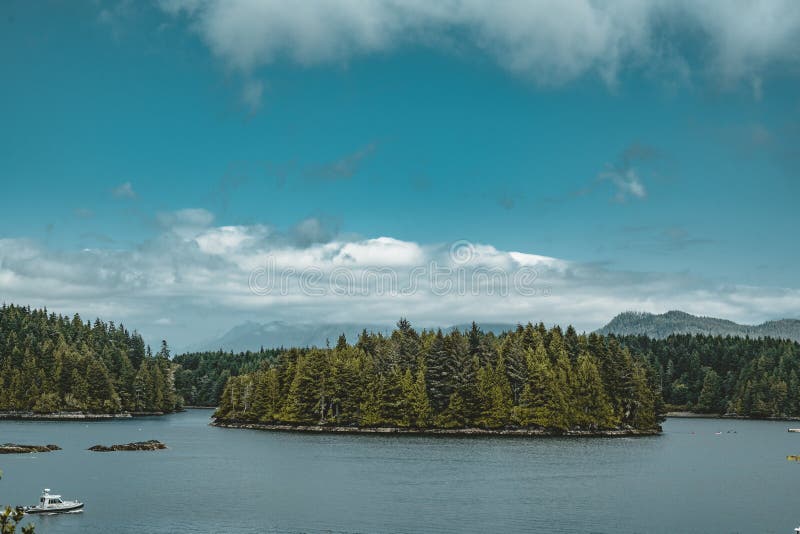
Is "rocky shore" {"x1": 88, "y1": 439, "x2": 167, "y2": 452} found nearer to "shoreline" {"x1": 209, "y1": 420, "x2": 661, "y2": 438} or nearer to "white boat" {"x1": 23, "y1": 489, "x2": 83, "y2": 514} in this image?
"shoreline" {"x1": 209, "y1": 420, "x2": 661, "y2": 438}

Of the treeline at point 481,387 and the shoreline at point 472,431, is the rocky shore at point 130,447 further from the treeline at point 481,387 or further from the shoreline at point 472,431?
the treeline at point 481,387

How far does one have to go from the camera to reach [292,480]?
105 metres

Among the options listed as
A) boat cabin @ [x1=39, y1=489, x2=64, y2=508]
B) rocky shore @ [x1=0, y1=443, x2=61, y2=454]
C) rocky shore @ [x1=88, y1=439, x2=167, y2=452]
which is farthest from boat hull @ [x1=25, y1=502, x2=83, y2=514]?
rocky shore @ [x1=88, y1=439, x2=167, y2=452]

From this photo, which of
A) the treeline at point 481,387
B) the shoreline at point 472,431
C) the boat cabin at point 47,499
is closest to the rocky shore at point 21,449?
the boat cabin at point 47,499

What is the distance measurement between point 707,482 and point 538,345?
8272cm

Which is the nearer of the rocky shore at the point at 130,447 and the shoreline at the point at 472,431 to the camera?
the rocky shore at the point at 130,447

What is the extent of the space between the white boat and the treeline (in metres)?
112

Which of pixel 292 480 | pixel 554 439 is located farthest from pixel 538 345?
pixel 292 480

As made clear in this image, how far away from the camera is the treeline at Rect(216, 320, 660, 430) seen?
178 metres

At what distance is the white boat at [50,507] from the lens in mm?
76375

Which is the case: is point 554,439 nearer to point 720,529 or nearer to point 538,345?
point 538,345

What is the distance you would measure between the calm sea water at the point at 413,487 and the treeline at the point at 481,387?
17936 millimetres

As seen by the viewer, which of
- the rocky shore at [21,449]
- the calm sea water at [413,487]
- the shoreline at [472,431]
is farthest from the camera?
the shoreline at [472,431]

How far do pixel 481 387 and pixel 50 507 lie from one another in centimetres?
11677
